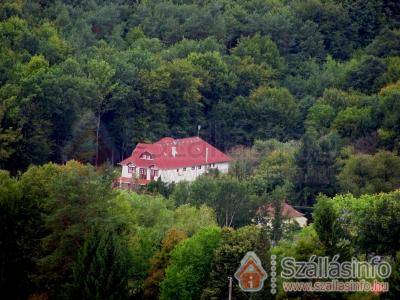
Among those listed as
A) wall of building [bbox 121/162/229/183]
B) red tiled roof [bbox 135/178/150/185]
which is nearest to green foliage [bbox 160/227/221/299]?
red tiled roof [bbox 135/178/150/185]

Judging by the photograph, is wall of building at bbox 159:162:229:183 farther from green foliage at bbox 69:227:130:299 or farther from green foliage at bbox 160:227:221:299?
green foliage at bbox 69:227:130:299

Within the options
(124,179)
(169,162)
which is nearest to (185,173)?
(169,162)

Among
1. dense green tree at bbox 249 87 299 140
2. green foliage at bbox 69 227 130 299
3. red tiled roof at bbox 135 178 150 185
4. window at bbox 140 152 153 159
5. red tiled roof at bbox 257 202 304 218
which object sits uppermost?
dense green tree at bbox 249 87 299 140

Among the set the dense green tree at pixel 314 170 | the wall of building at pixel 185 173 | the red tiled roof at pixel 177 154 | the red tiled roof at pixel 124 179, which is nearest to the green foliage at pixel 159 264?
the dense green tree at pixel 314 170

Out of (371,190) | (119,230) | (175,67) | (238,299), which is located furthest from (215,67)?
(238,299)

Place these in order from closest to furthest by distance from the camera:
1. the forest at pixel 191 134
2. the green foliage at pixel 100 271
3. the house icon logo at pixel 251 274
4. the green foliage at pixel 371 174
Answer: the house icon logo at pixel 251 274 < the green foliage at pixel 100 271 < the forest at pixel 191 134 < the green foliage at pixel 371 174

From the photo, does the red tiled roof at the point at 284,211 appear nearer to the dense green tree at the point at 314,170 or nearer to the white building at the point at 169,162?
the dense green tree at the point at 314,170
